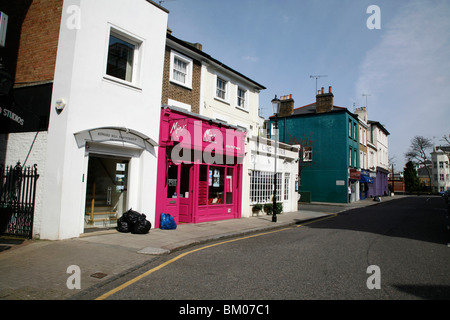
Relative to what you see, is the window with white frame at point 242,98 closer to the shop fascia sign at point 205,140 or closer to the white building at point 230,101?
the white building at point 230,101

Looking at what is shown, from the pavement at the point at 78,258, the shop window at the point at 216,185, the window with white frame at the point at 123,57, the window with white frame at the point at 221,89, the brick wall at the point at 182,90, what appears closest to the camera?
the pavement at the point at 78,258

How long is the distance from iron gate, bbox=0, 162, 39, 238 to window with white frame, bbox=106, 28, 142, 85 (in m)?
3.92

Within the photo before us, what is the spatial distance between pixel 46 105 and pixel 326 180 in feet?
93.0

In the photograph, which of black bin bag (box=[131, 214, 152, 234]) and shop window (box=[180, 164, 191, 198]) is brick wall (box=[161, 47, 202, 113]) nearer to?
shop window (box=[180, 164, 191, 198])

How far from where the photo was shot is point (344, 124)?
100ft

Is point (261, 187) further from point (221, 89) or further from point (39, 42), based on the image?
point (39, 42)

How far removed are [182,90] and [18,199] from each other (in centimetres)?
772

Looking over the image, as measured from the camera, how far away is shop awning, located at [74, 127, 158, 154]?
8.35m

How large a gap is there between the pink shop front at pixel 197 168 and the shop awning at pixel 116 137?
733 mm

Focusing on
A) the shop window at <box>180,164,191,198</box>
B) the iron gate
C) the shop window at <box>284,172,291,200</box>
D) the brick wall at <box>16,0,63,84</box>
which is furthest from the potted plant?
the brick wall at <box>16,0,63,84</box>

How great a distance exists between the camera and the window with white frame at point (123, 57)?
960cm

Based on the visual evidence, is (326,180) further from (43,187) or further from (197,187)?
(43,187)

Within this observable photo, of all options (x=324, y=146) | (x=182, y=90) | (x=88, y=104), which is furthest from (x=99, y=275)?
(x=324, y=146)

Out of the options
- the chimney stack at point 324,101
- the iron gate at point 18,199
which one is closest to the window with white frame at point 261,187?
the iron gate at point 18,199
